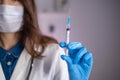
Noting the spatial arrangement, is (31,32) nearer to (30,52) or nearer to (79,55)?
(30,52)

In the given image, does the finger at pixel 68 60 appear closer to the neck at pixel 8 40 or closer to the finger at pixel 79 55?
the finger at pixel 79 55

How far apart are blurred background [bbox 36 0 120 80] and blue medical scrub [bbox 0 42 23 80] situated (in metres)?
1.04

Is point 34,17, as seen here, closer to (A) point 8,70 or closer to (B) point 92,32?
(A) point 8,70

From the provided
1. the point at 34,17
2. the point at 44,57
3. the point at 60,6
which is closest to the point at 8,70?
the point at 44,57

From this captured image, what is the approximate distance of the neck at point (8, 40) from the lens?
3.57 ft

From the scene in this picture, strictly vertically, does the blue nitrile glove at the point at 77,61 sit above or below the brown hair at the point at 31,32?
below

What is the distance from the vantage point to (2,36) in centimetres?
110

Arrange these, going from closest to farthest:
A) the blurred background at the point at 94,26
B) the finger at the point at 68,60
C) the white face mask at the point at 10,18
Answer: the finger at the point at 68,60
the white face mask at the point at 10,18
the blurred background at the point at 94,26

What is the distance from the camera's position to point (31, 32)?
1106mm

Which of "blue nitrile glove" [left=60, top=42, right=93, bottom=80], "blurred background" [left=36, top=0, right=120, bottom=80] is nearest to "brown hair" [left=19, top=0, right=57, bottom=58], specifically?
"blue nitrile glove" [left=60, top=42, right=93, bottom=80]

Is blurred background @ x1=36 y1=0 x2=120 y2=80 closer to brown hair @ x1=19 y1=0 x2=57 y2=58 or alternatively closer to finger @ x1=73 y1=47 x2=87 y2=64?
brown hair @ x1=19 y1=0 x2=57 y2=58

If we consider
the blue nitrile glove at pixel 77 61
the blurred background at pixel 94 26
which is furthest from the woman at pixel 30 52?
the blurred background at pixel 94 26

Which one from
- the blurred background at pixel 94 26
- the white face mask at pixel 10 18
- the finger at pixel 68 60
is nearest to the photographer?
the finger at pixel 68 60

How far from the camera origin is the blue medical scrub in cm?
101
